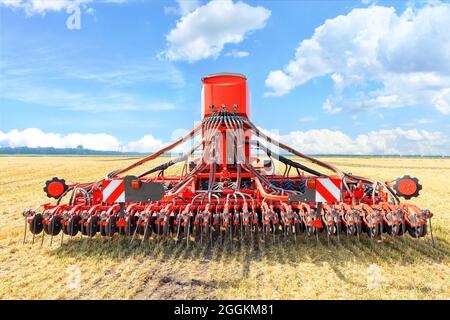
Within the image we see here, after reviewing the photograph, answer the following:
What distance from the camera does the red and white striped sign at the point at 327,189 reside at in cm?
463

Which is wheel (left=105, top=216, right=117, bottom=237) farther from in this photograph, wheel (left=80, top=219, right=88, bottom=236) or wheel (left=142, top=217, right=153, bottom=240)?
wheel (left=142, top=217, right=153, bottom=240)

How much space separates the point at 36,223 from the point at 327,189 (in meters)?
4.94

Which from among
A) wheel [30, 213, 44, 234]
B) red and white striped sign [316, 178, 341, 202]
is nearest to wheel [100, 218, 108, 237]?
wheel [30, 213, 44, 234]

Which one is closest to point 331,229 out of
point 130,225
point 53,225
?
point 130,225

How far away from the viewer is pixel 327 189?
15.3ft

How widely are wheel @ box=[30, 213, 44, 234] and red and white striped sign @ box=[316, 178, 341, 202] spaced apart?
4728 mm

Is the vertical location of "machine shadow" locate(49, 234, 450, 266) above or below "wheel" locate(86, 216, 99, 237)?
below

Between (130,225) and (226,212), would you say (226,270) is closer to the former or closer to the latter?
(226,212)

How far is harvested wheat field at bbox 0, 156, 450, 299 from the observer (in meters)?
3.67

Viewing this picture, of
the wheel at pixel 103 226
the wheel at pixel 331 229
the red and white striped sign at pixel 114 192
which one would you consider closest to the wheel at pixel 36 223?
the wheel at pixel 103 226

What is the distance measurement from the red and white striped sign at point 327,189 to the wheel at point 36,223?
473 centimetres

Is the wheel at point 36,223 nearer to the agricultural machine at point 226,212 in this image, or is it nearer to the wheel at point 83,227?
the agricultural machine at point 226,212

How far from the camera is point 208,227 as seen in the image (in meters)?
4.99
